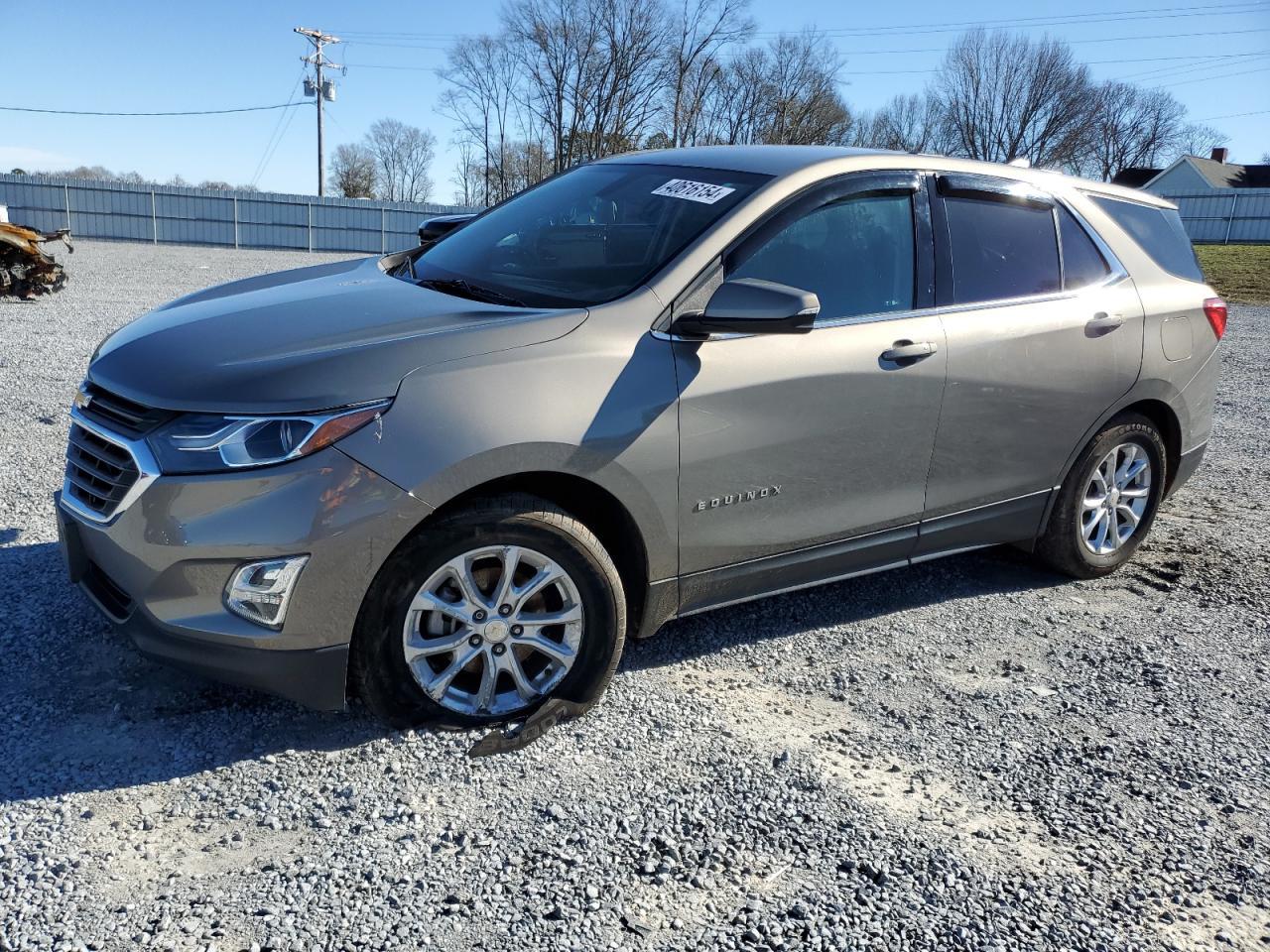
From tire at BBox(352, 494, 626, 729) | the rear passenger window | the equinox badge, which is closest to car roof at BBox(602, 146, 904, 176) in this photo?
the equinox badge

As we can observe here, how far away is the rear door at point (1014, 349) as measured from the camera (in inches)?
157

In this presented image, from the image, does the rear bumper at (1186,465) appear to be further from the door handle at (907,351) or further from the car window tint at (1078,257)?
the door handle at (907,351)

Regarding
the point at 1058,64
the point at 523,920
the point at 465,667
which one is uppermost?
the point at 1058,64

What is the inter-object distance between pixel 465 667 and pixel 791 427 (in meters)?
1.35

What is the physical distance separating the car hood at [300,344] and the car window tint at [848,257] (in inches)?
31.9

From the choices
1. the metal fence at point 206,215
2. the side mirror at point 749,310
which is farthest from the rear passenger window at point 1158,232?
the metal fence at point 206,215

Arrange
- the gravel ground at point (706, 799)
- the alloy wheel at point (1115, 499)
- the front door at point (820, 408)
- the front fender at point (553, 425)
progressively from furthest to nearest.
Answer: the alloy wheel at point (1115, 499)
the front door at point (820, 408)
the front fender at point (553, 425)
the gravel ground at point (706, 799)

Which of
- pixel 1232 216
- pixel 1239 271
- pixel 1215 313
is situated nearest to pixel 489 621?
pixel 1215 313

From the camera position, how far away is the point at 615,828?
280cm

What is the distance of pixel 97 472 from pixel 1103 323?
394cm

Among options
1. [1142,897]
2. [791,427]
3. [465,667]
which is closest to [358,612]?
[465,667]

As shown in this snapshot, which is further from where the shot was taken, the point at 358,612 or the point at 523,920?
the point at 358,612

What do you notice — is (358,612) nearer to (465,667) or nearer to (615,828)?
(465,667)

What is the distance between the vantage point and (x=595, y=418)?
10.2 feet
